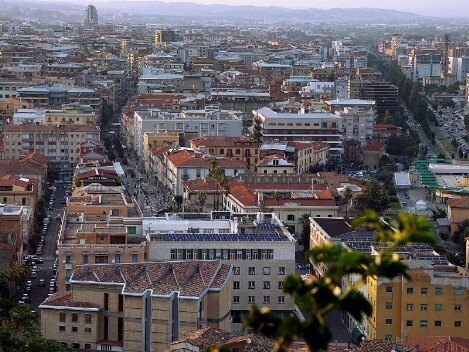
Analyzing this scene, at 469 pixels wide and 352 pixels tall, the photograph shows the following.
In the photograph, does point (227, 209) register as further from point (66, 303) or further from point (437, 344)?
point (437, 344)

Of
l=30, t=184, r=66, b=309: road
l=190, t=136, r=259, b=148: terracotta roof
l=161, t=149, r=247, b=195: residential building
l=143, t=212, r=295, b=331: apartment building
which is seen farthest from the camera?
l=190, t=136, r=259, b=148: terracotta roof

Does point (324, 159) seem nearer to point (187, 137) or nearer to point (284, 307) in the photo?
point (187, 137)

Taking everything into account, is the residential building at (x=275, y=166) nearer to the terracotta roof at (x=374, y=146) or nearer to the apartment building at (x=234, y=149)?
the apartment building at (x=234, y=149)

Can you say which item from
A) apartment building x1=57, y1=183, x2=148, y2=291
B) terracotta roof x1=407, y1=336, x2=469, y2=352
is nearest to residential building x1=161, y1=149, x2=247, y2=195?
apartment building x1=57, y1=183, x2=148, y2=291

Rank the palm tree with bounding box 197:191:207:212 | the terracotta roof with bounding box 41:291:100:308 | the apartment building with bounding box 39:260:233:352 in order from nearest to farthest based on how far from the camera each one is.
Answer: the apartment building with bounding box 39:260:233:352, the terracotta roof with bounding box 41:291:100:308, the palm tree with bounding box 197:191:207:212

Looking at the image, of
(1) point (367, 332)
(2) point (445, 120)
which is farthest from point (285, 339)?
(2) point (445, 120)

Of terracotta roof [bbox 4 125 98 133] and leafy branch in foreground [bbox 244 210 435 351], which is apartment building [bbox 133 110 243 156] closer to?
terracotta roof [bbox 4 125 98 133]
